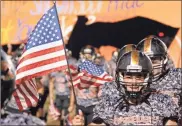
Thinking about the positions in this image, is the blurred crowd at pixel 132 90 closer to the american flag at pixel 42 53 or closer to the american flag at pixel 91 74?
the american flag at pixel 91 74

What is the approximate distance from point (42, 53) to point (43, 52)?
0.05 feet

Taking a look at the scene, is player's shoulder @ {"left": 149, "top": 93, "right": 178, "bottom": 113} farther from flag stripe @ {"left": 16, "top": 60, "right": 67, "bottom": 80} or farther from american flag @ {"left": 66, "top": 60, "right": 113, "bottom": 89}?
american flag @ {"left": 66, "top": 60, "right": 113, "bottom": 89}

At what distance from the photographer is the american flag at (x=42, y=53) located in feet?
21.7

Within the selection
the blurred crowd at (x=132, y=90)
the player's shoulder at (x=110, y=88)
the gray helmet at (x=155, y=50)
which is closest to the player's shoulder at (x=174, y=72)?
the blurred crowd at (x=132, y=90)

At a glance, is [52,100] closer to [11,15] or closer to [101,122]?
[11,15]

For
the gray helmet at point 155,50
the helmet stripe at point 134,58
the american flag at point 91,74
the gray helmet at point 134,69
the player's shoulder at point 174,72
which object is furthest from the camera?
the american flag at point 91,74

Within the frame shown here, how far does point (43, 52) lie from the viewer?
22.1 ft

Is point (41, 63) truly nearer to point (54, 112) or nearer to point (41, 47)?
point (41, 47)

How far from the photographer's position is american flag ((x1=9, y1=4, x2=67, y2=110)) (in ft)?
21.7

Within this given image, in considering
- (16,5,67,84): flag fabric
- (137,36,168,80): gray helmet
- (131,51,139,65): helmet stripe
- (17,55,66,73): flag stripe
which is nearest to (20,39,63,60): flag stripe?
(16,5,67,84): flag fabric

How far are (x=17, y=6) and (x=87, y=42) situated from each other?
206 centimetres

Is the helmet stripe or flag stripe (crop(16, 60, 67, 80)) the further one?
flag stripe (crop(16, 60, 67, 80))

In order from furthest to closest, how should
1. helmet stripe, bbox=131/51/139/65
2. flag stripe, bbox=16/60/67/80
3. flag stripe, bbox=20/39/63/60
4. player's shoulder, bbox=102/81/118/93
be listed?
flag stripe, bbox=20/39/63/60, flag stripe, bbox=16/60/67/80, player's shoulder, bbox=102/81/118/93, helmet stripe, bbox=131/51/139/65

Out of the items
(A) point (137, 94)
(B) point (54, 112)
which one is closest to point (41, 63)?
(A) point (137, 94)
